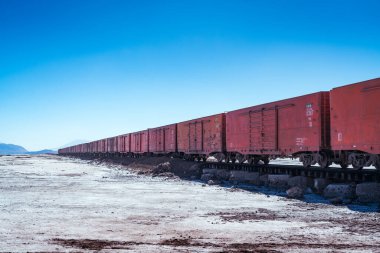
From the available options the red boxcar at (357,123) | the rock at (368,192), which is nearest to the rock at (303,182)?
the red boxcar at (357,123)

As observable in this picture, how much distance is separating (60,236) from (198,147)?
64.8 feet

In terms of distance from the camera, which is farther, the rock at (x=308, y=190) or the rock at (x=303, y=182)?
the rock at (x=303, y=182)

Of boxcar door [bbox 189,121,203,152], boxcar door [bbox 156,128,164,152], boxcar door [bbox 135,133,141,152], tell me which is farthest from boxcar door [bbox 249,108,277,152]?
boxcar door [bbox 135,133,141,152]

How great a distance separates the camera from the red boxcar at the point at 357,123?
39.9 ft

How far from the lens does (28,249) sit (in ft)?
19.8

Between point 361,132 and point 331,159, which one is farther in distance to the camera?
point 331,159

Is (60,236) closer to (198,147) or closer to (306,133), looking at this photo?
(306,133)

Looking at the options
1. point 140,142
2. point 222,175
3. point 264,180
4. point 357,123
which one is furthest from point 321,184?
point 140,142

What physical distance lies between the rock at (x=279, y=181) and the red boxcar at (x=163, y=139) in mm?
15400

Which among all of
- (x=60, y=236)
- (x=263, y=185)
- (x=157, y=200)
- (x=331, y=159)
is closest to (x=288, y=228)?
(x=60, y=236)

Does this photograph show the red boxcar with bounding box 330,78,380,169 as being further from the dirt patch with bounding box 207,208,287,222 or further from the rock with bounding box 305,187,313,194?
the dirt patch with bounding box 207,208,287,222

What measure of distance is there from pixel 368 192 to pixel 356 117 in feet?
8.47

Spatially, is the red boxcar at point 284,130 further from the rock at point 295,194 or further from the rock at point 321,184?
the rock at point 295,194

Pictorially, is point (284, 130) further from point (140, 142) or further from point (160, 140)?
point (140, 142)
